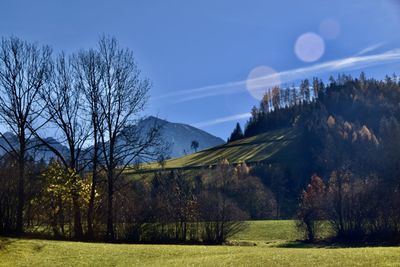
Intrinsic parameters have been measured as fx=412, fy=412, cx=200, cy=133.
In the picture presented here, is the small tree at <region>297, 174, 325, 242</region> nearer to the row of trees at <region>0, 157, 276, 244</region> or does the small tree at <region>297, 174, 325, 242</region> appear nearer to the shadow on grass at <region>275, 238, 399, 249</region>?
the shadow on grass at <region>275, 238, 399, 249</region>

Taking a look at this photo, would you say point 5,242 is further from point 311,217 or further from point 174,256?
point 311,217

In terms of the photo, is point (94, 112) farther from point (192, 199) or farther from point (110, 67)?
point (192, 199)

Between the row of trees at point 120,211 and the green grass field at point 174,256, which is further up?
the row of trees at point 120,211

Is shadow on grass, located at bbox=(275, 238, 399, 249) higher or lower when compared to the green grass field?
lower

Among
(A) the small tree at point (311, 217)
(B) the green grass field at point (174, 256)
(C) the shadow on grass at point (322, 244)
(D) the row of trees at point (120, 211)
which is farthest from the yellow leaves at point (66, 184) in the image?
(A) the small tree at point (311, 217)

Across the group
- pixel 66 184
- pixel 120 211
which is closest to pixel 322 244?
pixel 120 211

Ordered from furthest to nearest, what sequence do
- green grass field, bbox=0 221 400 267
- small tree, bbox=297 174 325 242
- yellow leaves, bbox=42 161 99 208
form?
1. small tree, bbox=297 174 325 242
2. yellow leaves, bbox=42 161 99 208
3. green grass field, bbox=0 221 400 267

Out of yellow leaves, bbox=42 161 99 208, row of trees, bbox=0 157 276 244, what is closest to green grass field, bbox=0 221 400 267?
yellow leaves, bbox=42 161 99 208

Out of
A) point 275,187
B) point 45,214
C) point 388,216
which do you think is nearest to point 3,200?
point 45,214

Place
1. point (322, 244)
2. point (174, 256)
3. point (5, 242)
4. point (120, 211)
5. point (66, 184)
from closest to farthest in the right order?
point (174, 256) < point (5, 242) < point (66, 184) < point (120, 211) < point (322, 244)

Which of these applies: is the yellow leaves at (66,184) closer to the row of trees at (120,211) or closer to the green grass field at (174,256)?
the row of trees at (120,211)

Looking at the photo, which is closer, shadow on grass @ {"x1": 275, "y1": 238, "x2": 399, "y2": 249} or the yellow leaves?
the yellow leaves

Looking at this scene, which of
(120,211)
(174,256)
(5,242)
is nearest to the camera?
(174,256)

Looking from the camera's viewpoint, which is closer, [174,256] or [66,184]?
[174,256]
